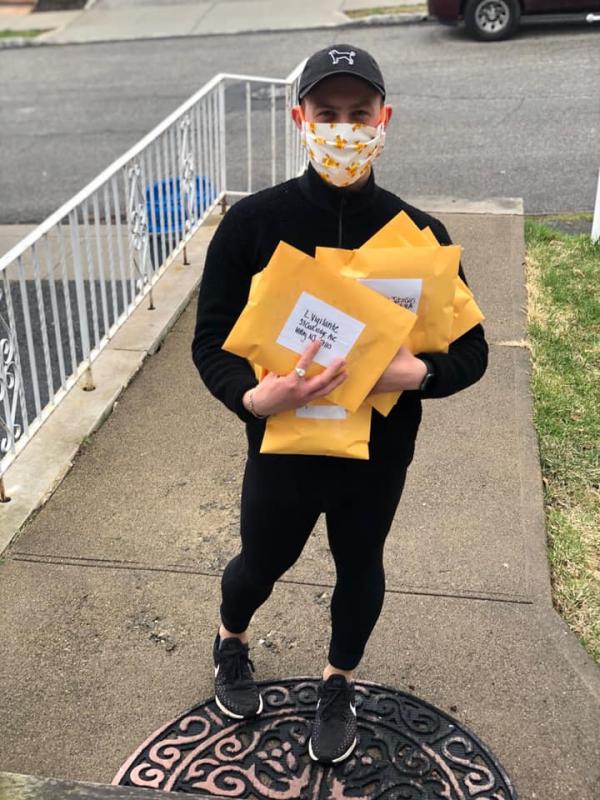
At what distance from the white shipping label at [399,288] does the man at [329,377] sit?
0.38ft

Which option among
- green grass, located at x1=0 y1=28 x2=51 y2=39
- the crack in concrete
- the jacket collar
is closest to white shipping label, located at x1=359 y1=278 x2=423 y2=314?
the jacket collar

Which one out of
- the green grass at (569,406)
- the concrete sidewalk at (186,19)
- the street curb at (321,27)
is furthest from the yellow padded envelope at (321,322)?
the concrete sidewalk at (186,19)

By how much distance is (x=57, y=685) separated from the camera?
3.09 meters

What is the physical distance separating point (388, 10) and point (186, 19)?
3.70m

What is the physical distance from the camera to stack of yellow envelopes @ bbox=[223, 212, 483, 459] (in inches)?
84.5

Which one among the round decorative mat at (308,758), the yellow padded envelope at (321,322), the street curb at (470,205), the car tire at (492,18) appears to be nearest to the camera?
the yellow padded envelope at (321,322)

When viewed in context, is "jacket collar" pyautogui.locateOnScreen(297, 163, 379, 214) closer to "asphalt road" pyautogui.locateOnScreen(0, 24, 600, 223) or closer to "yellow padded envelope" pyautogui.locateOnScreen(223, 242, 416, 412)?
"yellow padded envelope" pyautogui.locateOnScreen(223, 242, 416, 412)

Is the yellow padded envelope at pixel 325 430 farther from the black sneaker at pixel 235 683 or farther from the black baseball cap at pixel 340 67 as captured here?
the black sneaker at pixel 235 683

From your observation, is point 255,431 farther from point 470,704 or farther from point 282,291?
point 470,704

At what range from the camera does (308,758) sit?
282 cm

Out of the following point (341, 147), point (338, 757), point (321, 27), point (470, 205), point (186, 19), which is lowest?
point (186, 19)

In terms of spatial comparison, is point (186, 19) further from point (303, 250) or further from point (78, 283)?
point (303, 250)

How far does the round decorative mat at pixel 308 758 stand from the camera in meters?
2.72

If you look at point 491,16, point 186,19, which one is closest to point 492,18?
point 491,16
